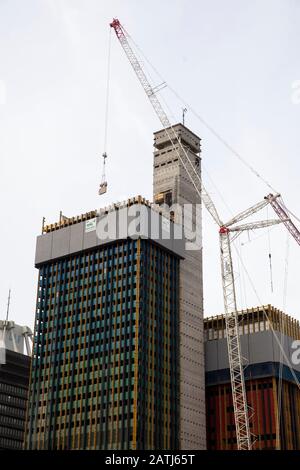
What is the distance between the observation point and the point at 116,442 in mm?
188125

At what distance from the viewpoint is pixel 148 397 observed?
19600 cm

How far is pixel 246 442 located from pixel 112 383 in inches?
1572

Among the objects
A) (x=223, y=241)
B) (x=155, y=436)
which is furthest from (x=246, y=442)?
(x=223, y=241)

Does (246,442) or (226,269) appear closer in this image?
(226,269)
